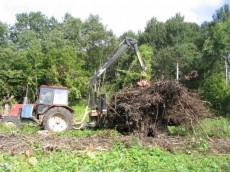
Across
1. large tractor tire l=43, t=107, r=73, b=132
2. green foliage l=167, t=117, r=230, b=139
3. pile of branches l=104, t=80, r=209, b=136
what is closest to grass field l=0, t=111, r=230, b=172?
pile of branches l=104, t=80, r=209, b=136

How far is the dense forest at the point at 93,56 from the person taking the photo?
3123cm

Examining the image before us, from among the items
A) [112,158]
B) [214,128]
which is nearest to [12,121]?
[214,128]

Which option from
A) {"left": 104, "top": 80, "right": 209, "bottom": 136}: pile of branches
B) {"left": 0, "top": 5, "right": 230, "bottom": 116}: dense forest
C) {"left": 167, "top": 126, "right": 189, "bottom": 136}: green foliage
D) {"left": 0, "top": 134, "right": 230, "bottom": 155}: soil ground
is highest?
{"left": 0, "top": 5, "right": 230, "bottom": 116}: dense forest

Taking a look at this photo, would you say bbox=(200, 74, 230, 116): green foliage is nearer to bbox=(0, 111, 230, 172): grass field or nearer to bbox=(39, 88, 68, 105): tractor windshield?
bbox=(39, 88, 68, 105): tractor windshield

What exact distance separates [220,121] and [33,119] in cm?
725

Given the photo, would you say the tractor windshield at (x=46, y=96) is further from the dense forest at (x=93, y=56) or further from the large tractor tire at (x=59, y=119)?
the dense forest at (x=93, y=56)

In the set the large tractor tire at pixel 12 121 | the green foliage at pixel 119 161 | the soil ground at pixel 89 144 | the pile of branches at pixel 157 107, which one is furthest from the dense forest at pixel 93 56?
the green foliage at pixel 119 161

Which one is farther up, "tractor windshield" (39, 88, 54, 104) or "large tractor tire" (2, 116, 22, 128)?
"tractor windshield" (39, 88, 54, 104)

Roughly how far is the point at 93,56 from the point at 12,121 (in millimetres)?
26348

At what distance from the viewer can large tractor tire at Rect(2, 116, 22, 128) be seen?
1494cm

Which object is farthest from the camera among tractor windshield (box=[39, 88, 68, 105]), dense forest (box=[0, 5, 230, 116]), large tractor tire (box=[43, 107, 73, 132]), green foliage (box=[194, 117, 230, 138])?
dense forest (box=[0, 5, 230, 116])

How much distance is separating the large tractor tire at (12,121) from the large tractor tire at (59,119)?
4.17ft

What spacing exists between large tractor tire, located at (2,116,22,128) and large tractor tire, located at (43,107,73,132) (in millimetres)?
1270

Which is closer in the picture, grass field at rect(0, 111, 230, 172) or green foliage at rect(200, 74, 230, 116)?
grass field at rect(0, 111, 230, 172)
